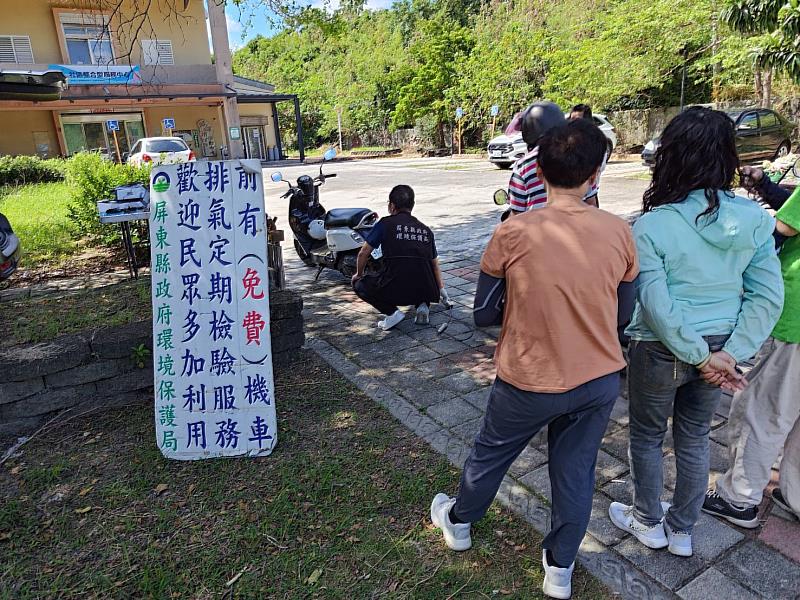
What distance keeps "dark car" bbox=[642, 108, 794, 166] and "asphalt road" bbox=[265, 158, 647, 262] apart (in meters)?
2.43

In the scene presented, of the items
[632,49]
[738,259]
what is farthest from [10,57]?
[738,259]

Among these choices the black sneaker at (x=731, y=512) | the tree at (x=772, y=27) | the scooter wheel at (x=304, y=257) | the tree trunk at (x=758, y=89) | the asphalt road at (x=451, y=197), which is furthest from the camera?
the tree trunk at (x=758, y=89)

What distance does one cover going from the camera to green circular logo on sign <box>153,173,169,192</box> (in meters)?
3.12

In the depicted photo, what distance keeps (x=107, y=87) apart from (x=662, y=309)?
24927 millimetres

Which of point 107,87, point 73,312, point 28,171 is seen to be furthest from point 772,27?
point 107,87

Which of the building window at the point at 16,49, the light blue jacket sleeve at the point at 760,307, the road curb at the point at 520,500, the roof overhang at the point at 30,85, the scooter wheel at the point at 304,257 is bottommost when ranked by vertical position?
the road curb at the point at 520,500

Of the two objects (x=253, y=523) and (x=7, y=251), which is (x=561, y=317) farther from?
(x=7, y=251)

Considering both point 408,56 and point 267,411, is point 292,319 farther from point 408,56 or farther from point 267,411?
Result: point 408,56

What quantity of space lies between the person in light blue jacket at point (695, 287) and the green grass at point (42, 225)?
6.74 meters

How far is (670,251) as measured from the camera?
73.1 inches

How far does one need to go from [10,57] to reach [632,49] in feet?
A: 72.2

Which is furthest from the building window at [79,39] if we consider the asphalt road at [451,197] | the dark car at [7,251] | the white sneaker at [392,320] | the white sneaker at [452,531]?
the white sneaker at [452,531]

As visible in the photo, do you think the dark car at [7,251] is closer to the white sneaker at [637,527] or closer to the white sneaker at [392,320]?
the white sneaker at [392,320]

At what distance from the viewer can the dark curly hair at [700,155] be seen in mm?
1811
